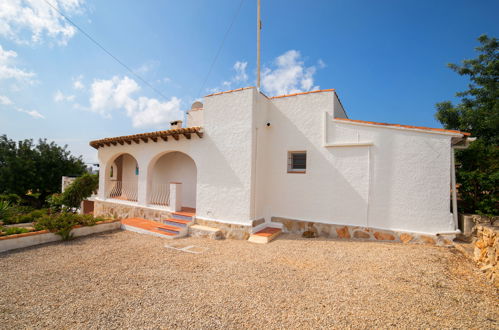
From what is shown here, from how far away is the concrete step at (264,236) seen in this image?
23.5 feet

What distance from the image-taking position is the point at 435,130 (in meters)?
6.44

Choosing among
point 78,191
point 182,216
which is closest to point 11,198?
point 78,191

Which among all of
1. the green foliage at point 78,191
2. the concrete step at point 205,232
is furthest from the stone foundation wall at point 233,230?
the green foliage at point 78,191

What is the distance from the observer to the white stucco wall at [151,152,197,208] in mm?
10742

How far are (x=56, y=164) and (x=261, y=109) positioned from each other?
18.0m

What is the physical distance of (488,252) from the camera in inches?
189

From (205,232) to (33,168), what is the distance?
1658 cm

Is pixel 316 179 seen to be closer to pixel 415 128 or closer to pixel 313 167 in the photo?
pixel 313 167

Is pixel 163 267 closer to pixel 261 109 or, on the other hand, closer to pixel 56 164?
pixel 261 109

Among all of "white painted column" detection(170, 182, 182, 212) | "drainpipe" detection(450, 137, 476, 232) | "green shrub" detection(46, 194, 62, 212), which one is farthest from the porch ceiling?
"drainpipe" detection(450, 137, 476, 232)

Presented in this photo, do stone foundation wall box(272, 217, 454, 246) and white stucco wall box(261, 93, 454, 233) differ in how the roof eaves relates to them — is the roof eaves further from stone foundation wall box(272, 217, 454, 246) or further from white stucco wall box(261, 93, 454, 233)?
stone foundation wall box(272, 217, 454, 246)

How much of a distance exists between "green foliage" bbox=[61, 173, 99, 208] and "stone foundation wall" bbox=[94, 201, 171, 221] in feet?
5.58

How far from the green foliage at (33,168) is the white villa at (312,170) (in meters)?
12.4

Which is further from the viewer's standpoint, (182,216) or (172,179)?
(172,179)
